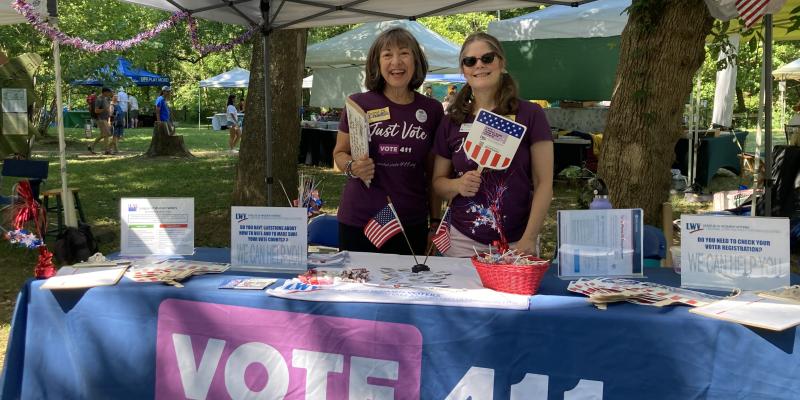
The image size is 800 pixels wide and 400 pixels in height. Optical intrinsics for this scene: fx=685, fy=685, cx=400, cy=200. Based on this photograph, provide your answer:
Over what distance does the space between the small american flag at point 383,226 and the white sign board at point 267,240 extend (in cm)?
26

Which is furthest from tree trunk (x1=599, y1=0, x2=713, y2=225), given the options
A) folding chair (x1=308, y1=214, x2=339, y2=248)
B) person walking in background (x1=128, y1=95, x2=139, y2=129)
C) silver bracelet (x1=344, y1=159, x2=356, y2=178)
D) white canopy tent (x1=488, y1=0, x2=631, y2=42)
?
person walking in background (x1=128, y1=95, x2=139, y2=129)

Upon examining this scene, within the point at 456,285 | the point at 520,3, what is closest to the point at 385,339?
the point at 456,285

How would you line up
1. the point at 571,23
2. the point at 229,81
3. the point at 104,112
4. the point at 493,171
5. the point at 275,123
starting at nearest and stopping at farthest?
the point at 493,171, the point at 275,123, the point at 571,23, the point at 104,112, the point at 229,81

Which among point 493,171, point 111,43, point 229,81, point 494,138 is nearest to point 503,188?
point 493,171

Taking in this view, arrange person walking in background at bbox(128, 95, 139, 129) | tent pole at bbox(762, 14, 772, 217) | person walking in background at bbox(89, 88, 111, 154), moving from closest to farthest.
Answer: tent pole at bbox(762, 14, 772, 217) < person walking in background at bbox(89, 88, 111, 154) < person walking in background at bbox(128, 95, 139, 129)

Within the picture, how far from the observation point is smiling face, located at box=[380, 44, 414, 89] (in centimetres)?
252

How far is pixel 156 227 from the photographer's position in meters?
2.58

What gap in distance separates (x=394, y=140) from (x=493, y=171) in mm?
447

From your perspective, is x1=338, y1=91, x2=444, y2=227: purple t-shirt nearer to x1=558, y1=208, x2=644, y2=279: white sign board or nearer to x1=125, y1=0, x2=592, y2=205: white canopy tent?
x1=558, y1=208, x2=644, y2=279: white sign board

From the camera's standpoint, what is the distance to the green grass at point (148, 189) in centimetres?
574

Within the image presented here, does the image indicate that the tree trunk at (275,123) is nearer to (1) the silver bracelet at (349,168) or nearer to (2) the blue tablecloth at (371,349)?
(1) the silver bracelet at (349,168)

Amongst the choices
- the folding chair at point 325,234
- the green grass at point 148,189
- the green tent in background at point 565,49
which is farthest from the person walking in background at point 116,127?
the folding chair at point 325,234

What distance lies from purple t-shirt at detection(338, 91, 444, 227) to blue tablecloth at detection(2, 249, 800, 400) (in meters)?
0.67

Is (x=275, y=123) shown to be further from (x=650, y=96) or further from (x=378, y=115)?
(x=378, y=115)
